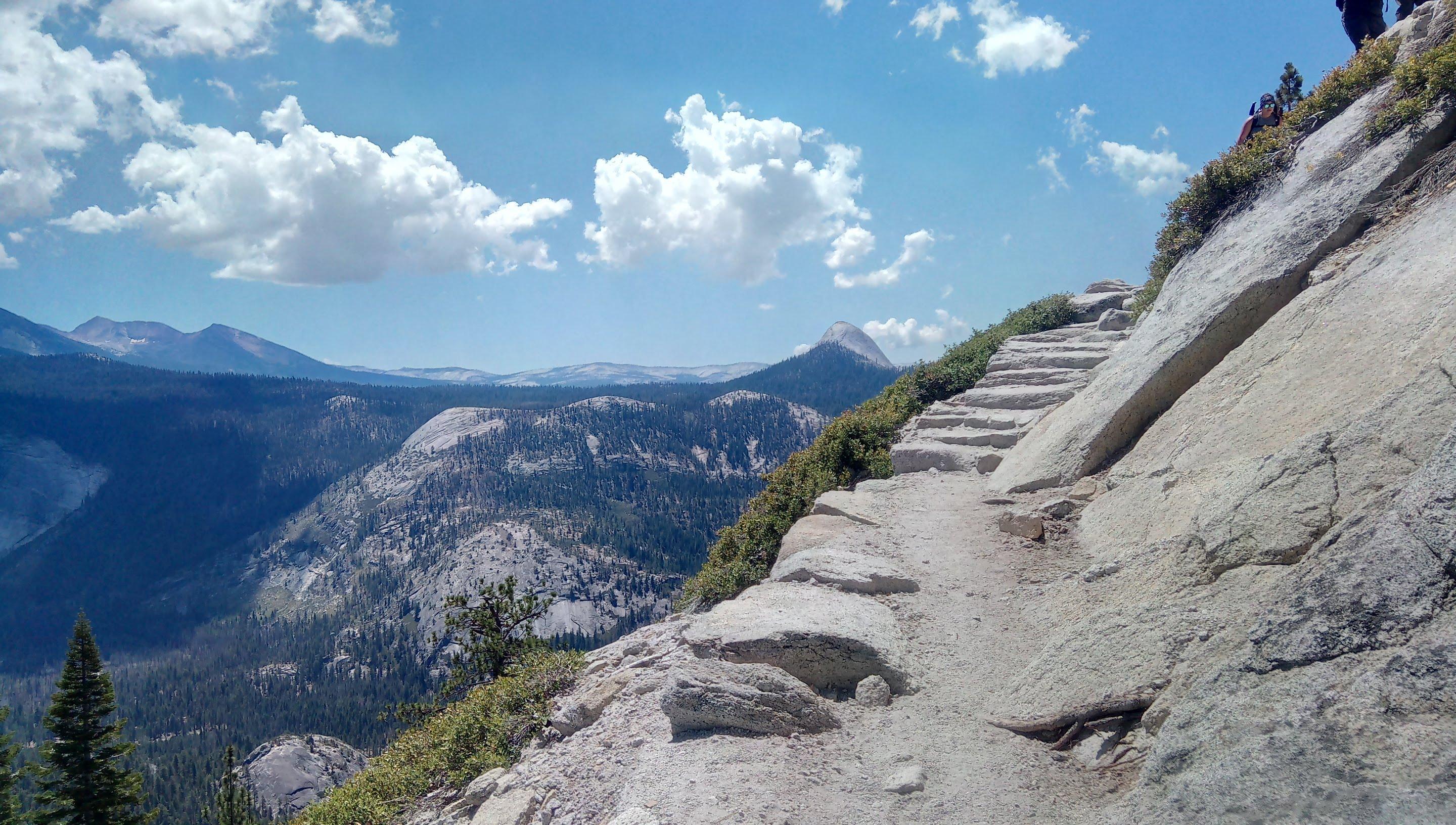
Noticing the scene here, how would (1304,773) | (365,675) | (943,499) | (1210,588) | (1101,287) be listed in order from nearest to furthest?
(1304,773)
(1210,588)
(943,499)
(1101,287)
(365,675)

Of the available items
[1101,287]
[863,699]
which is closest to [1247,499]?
[863,699]

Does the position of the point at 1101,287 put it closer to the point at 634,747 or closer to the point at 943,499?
the point at 943,499

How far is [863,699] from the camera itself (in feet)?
25.1

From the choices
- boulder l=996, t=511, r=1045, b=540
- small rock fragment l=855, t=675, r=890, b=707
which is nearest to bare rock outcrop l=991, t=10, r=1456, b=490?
boulder l=996, t=511, r=1045, b=540

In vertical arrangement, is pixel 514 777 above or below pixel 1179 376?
below

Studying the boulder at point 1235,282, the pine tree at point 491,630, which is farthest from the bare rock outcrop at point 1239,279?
the pine tree at point 491,630

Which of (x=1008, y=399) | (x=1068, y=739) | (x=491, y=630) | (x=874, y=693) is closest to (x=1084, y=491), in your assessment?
(x=874, y=693)

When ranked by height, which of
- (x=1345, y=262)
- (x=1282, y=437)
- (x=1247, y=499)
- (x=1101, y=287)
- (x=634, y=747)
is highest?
(x=1101, y=287)

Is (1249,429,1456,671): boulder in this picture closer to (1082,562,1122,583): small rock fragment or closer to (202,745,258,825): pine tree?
(1082,562,1122,583): small rock fragment

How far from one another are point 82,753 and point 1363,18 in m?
48.2

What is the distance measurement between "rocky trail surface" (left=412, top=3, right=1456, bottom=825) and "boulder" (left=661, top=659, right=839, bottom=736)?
0.03 m

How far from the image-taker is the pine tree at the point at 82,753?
27.4 metres

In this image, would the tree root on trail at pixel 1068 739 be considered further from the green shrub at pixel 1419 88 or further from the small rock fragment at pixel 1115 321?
the small rock fragment at pixel 1115 321

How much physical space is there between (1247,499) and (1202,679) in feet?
8.97
